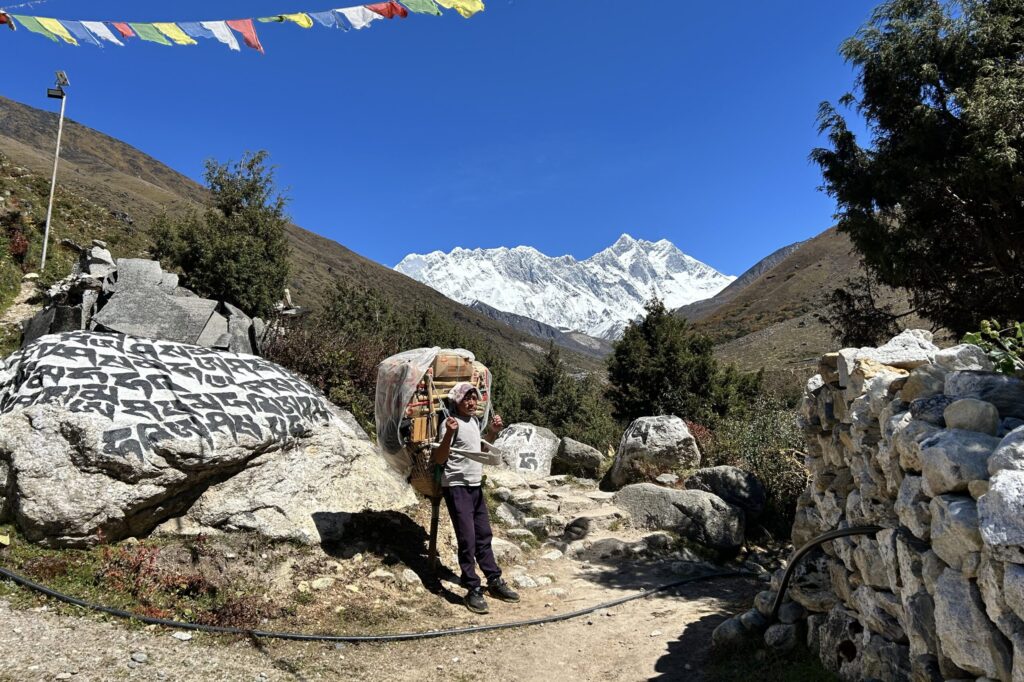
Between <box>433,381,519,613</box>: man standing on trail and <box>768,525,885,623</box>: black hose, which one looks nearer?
<box>768,525,885,623</box>: black hose

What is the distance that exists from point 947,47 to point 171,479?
12.6 m

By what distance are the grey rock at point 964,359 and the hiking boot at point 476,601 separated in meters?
4.66

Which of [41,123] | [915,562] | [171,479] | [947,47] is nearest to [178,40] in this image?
[171,479]

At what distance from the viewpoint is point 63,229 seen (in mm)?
23641

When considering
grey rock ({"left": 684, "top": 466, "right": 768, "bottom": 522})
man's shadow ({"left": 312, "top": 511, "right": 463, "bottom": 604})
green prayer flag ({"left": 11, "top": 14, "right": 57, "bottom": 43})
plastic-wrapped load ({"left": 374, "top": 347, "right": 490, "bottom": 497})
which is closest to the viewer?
plastic-wrapped load ({"left": 374, "top": 347, "right": 490, "bottom": 497})

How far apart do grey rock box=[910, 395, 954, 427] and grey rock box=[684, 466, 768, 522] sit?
22.5 feet

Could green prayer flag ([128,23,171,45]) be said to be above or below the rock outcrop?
above

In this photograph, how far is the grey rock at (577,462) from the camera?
14.8 m

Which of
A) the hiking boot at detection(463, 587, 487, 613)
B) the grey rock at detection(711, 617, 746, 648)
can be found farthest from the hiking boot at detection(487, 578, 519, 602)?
the grey rock at detection(711, 617, 746, 648)

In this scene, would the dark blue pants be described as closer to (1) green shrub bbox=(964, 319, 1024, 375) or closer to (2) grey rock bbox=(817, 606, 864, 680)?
(2) grey rock bbox=(817, 606, 864, 680)

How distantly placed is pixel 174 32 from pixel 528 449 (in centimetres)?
1099

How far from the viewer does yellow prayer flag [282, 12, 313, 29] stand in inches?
338

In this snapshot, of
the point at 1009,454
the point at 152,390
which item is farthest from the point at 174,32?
the point at 1009,454

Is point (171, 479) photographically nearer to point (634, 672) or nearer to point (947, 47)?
point (634, 672)
